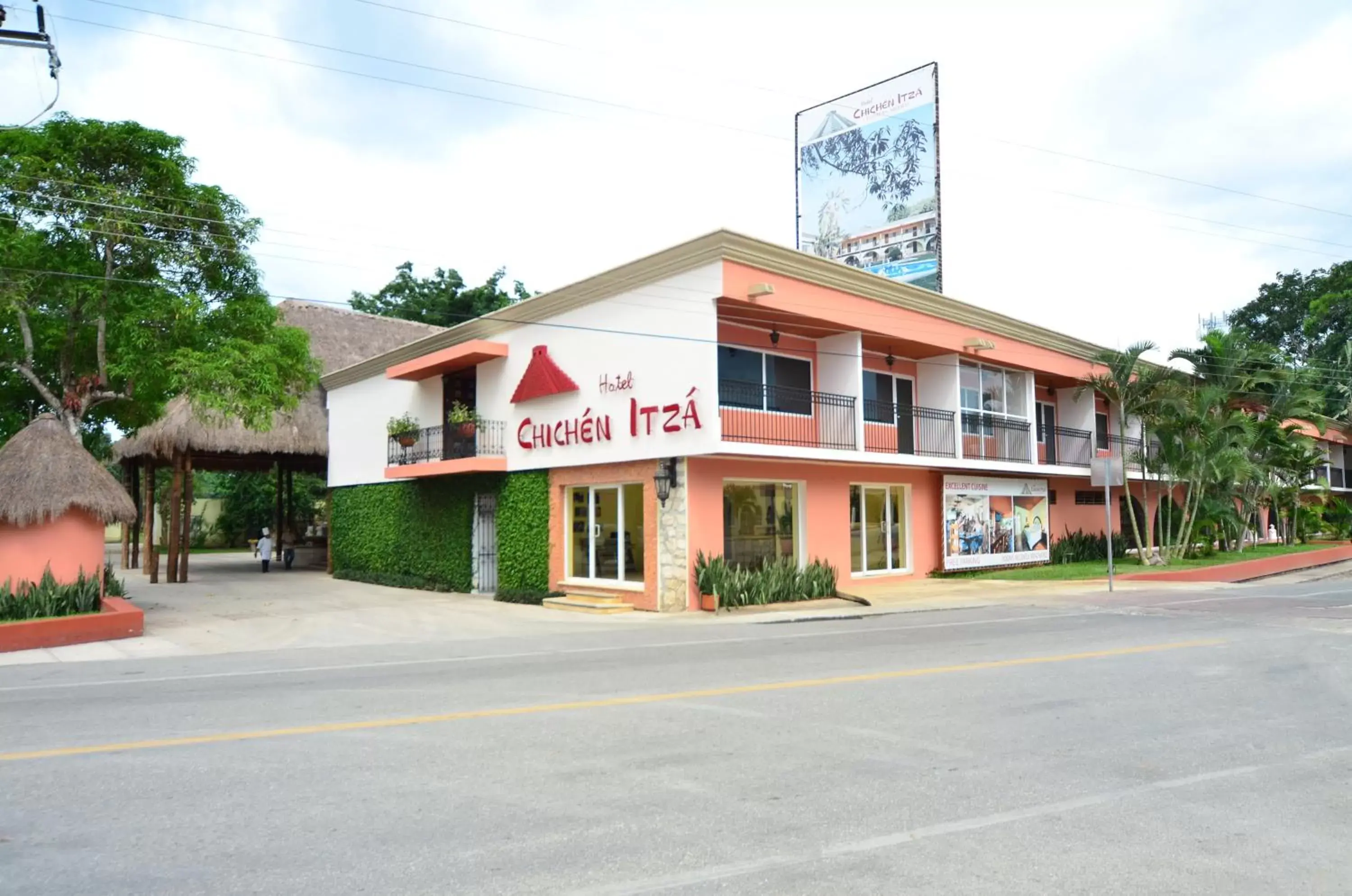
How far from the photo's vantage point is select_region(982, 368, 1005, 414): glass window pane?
25859 mm

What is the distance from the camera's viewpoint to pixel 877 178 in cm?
2816

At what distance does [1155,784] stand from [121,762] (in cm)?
676

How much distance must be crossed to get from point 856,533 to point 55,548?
52.7ft

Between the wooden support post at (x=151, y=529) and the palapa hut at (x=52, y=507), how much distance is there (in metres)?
10.9

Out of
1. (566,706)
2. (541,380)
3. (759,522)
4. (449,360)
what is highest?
(449,360)

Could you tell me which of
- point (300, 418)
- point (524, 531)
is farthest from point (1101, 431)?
point (300, 418)

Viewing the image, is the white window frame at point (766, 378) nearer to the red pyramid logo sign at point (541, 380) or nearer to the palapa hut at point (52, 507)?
the red pyramid logo sign at point (541, 380)

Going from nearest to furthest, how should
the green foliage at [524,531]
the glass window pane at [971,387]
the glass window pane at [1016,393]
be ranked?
the green foliage at [524,531] < the glass window pane at [971,387] < the glass window pane at [1016,393]

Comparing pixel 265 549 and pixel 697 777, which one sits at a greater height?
pixel 265 549

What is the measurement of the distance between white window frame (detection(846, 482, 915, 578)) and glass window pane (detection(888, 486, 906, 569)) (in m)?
0.02

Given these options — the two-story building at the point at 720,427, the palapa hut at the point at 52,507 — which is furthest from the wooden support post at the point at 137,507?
the palapa hut at the point at 52,507

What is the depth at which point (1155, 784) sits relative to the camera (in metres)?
6.00

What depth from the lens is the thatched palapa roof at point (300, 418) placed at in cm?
2695

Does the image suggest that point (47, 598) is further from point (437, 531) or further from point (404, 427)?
point (404, 427)
